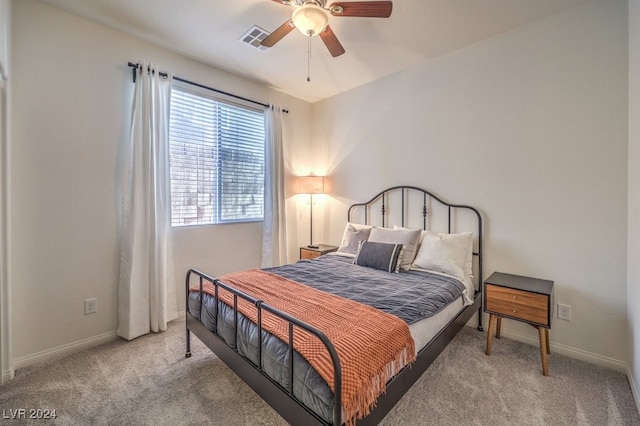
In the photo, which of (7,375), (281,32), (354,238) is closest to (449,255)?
(354,238)

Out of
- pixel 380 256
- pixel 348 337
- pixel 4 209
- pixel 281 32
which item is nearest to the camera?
pixel 348 337

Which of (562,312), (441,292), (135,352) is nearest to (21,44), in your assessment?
(135,352)

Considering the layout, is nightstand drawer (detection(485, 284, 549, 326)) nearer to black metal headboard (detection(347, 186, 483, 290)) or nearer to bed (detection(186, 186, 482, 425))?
bed (detection(186, 186, 482, 425))

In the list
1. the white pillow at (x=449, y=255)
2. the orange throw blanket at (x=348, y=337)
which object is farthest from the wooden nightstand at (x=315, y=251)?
the orange throw blanket at (x=348, y=337)

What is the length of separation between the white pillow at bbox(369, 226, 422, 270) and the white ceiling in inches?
73.4

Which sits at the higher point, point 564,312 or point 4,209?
point 4,209

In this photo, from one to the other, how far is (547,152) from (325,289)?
7.23 feet

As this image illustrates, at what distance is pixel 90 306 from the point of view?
2.49 meters

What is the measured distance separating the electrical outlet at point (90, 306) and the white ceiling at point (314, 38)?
95.9 inches

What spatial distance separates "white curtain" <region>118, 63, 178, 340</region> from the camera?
259 centimetres

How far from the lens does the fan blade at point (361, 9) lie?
174cm

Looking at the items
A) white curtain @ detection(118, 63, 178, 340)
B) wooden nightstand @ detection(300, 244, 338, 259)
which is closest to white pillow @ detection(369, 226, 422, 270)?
wooden nightstand @ detection(300, 244, 338, 259)

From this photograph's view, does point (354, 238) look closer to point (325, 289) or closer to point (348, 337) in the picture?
point (325, 289)

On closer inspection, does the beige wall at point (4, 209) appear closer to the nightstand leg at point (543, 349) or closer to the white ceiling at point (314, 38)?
the white ceiling at point (314, 38)
